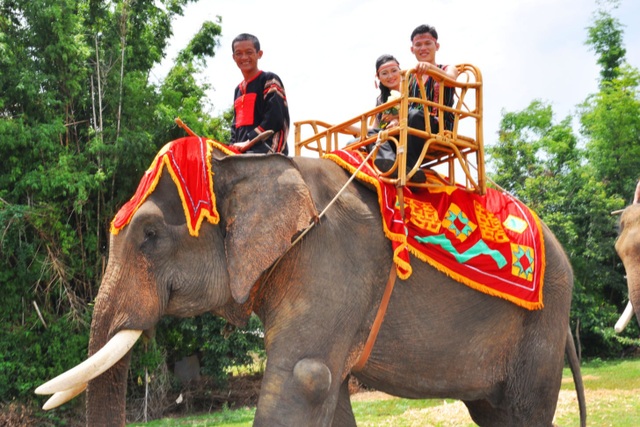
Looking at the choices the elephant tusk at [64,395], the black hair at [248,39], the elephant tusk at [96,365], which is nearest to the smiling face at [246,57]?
the black hair at [248,39]

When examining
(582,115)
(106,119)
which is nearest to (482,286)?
(106,119)

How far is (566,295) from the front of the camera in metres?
3.87

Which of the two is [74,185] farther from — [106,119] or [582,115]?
[582,115]

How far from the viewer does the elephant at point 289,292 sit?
2.85 meters

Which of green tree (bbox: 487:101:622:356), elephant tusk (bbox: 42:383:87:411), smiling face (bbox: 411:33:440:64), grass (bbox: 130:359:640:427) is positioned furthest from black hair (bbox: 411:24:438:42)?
green tree (bbox: 487:101:622:356)

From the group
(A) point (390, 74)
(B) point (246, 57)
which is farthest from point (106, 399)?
(A) point (390, 74)

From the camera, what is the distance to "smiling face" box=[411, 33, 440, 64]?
386 cm

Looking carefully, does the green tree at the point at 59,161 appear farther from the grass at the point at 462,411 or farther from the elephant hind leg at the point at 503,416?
the elephant hind leg at the point at 503,416

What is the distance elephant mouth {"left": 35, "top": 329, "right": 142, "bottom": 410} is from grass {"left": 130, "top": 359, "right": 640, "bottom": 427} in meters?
6.65

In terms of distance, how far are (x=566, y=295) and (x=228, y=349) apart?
36.9 feet

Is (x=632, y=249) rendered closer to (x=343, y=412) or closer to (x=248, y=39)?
(x=343, y=412)

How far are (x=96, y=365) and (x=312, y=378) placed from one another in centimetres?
85

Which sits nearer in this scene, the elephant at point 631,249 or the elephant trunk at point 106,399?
the elephant trunk at point 106,399

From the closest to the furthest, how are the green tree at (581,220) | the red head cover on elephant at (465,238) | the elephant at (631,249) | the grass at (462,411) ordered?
1. the red head cover on elephant at (465,238)
2. the elephant at (631,249)
3. the grass at (462,411)
4. the green tree at (581,220)
